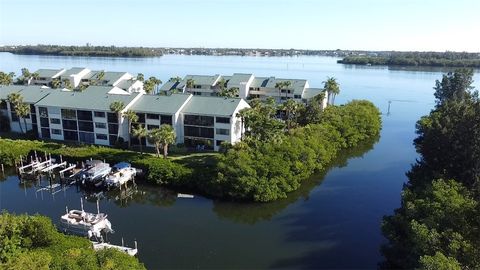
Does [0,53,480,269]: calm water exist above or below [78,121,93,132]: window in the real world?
below

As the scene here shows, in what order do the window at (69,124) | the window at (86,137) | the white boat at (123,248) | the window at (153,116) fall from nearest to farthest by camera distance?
1. the white boat at (123,248)
2. the window at (153,116)
3. the window at (86,137)
4. the window at (69,124)

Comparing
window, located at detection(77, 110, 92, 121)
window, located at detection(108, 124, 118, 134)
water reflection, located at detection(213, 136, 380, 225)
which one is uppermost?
window, located at detection(77, 110, 92, 121)

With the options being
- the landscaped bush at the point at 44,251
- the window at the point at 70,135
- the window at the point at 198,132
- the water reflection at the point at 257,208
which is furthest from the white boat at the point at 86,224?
the window at the point at 70,135

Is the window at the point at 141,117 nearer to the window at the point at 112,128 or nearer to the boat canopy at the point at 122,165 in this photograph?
the window at the point at 112,128

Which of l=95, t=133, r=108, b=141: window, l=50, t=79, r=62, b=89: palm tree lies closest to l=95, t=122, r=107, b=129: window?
l=95, t=133, r=108, b=141: window

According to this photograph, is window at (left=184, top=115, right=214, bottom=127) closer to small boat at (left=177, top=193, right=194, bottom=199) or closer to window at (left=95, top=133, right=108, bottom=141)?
window at (left=95, top=133, right=108, bottom=141)

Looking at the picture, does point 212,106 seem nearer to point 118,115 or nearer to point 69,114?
point 118,115

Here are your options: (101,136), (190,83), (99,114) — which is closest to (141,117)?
(99,114)
